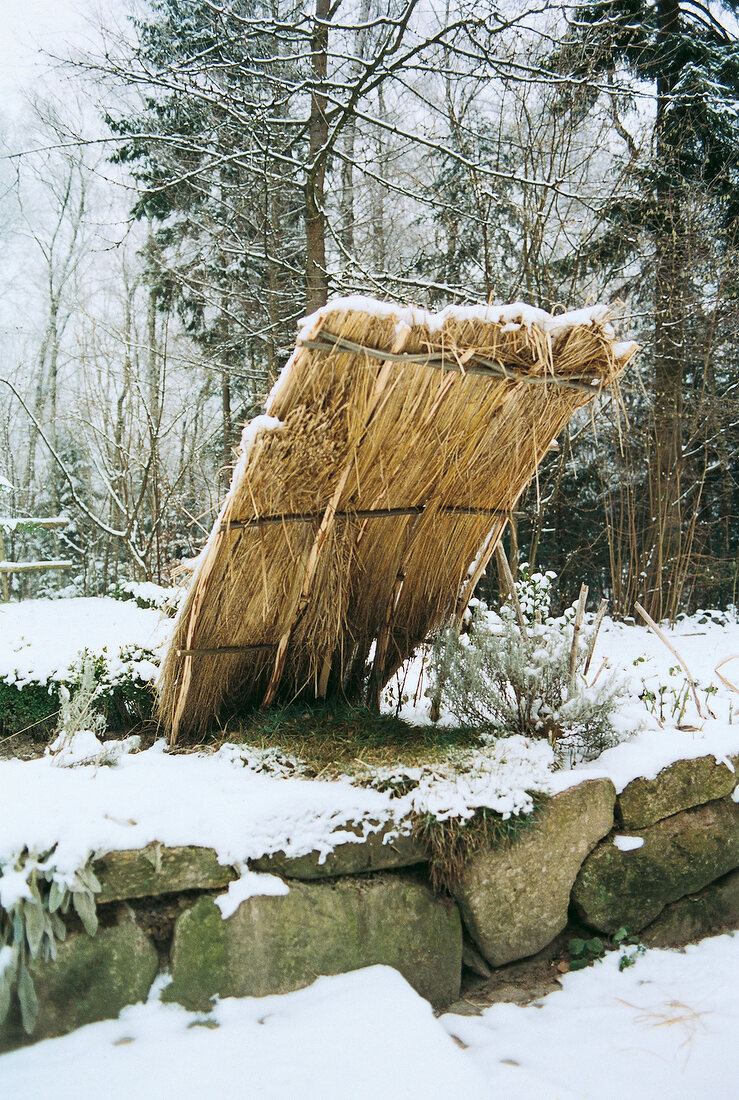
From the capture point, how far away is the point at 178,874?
2.08 metres

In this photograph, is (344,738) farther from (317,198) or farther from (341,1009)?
(317,198)

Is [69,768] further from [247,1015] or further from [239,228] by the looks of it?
[239,228]

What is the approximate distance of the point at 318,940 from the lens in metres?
2.16

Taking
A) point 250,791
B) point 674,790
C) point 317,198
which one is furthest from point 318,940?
point 317,198

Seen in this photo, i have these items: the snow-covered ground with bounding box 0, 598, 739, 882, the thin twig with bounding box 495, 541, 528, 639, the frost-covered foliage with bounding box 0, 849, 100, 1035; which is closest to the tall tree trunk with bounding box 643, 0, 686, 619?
the snow-covered ground with bounding box 0, 598, 739, 882

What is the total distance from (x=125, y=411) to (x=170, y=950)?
6.93m

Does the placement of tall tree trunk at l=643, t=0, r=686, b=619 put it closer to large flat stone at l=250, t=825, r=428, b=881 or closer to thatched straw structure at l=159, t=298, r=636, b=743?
thatched straw structure at l=159, t=298, r=636, b=743

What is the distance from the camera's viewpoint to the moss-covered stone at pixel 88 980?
6.17 ft

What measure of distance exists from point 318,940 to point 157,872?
1.83ft

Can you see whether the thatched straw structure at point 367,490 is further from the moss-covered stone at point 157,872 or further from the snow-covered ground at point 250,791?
the moss-covered stone at point 157,872

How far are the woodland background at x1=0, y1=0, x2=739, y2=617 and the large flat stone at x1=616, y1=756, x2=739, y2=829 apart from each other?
3198 millimetres

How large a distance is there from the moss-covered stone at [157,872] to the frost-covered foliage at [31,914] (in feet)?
0.21

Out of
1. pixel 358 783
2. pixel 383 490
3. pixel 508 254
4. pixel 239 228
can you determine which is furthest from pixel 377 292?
pixel 358 783

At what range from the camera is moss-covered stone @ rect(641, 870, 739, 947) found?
105 inches
